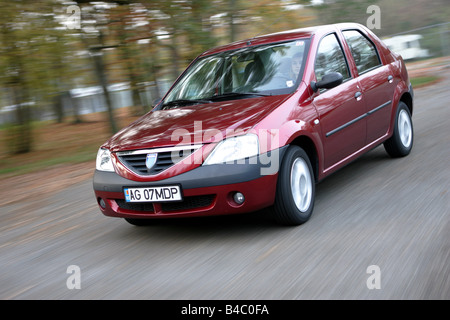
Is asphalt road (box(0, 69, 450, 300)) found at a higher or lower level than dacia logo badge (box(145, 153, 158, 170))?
lower

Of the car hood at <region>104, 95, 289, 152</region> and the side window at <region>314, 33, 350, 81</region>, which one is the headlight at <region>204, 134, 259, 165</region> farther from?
the side window at <region>314, 33, 350, 81</region>

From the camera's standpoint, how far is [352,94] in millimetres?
5781

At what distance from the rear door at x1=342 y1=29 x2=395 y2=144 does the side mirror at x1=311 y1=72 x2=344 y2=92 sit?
0.89 m

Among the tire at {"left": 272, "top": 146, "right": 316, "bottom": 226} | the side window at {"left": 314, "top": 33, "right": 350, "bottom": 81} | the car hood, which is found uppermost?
the side window at {"left": 314, "top": 33, "right": 350, "bottom": 81}

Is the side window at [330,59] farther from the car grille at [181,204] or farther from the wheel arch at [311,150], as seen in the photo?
the car grille at [181,204]

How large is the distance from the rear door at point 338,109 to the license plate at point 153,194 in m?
1.53

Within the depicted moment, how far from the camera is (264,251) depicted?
13.8ft

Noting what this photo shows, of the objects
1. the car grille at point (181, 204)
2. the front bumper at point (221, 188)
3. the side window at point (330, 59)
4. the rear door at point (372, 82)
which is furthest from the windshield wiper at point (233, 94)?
the rear door at point (372, 82)

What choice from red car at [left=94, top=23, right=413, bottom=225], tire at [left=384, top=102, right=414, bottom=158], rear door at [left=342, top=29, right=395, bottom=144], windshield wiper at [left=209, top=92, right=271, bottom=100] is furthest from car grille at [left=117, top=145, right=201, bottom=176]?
tire at [left=384, top=102, right=414, bottom=158]

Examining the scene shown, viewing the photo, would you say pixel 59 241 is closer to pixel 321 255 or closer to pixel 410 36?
pixel 321 255

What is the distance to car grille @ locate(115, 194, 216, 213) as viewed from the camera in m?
Answer: 4.45

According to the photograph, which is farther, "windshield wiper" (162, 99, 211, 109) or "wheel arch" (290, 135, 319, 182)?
"windshield wiper" (162, 99, 211, 109)
